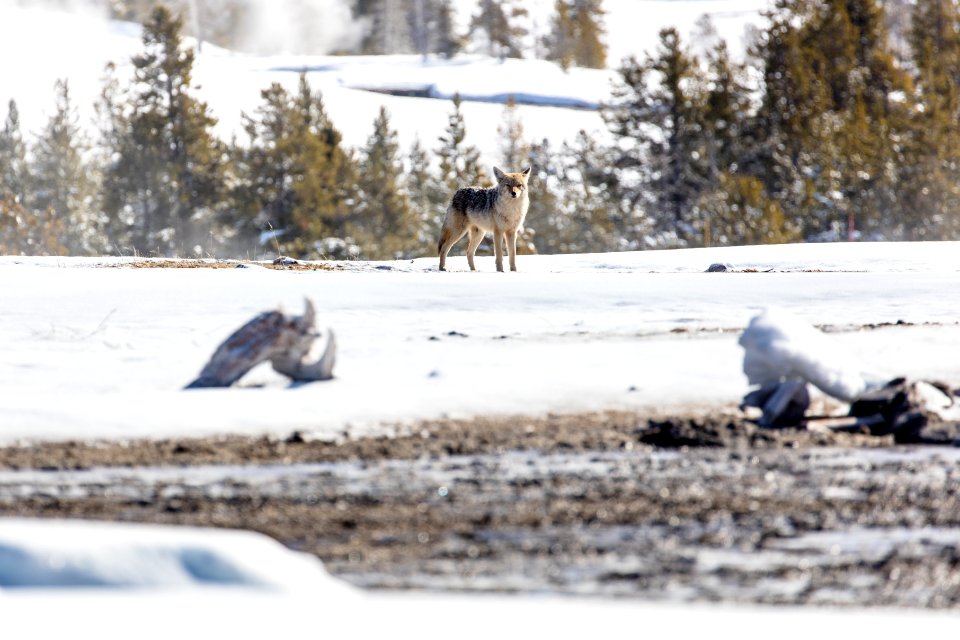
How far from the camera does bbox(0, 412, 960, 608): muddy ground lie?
362 centimetres

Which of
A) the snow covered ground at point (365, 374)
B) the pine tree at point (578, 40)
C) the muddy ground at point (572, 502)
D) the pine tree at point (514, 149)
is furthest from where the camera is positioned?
the pine tree at point (578, 40)

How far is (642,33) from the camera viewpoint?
121812 mm

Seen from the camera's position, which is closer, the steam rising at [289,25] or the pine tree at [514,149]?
the pine tree at [514,149]

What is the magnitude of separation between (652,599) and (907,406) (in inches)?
112

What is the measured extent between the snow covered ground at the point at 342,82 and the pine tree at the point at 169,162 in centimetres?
1702

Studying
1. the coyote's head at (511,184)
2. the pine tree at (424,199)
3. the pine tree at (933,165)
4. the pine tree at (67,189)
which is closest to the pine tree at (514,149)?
the pine tree at (424,199)

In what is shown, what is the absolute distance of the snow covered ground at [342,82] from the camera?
68375 millimetres

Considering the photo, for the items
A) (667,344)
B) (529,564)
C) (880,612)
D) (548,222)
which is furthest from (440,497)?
(548,222)

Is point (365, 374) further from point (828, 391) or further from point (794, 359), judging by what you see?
point (828, 391)

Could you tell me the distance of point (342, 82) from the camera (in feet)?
270

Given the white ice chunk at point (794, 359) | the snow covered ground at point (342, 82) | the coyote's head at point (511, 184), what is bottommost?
the white ice chunk at point (794, 359)

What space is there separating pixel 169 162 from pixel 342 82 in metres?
39.2

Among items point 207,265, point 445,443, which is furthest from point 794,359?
point 207,265

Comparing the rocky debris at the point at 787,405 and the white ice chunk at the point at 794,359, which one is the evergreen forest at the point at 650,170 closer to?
the white ice chunk at the point at 794,359
